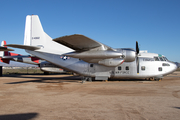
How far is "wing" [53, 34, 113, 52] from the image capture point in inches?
432

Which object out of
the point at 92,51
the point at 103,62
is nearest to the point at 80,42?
the point at 92,51

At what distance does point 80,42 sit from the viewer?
1202 cm

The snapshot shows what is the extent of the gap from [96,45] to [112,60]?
309 cm

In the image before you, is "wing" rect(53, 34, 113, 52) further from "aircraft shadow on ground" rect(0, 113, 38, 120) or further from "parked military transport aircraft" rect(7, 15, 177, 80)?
"aircraft shadow on ground" rect(0, 113, 38, 120)

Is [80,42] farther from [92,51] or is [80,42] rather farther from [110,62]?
[110,62]

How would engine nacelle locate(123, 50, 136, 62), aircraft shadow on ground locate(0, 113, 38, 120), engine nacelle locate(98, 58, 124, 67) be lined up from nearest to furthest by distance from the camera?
aircraft shadow on ground locate(0, 113, 38, 120)
engine nacelle locate(123, 50, 136, 62)
engine nacelle locate(98, 58, 124, 67)

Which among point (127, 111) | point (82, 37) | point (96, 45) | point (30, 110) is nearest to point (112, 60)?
point (96, 45)

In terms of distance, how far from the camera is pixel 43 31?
18516mm

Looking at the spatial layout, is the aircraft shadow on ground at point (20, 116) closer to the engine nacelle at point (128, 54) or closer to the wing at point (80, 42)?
the wing at point (80, 42)

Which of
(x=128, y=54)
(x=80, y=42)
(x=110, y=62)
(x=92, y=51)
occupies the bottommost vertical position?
(x=110, y=62)

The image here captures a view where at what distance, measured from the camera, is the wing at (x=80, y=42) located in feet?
36.0

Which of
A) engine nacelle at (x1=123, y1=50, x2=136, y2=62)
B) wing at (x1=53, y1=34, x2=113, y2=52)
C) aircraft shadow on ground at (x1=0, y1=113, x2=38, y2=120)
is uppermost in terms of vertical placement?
wing at (x1=53, y1=34, x2=113, y2=52)

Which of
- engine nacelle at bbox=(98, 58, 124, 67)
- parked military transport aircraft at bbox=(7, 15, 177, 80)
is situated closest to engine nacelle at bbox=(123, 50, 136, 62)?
parked military transport aircraft at bbox=(7, 15, 177, 80)

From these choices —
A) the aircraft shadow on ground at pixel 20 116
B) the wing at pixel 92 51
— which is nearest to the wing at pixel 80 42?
the wing at pixel 92 51
